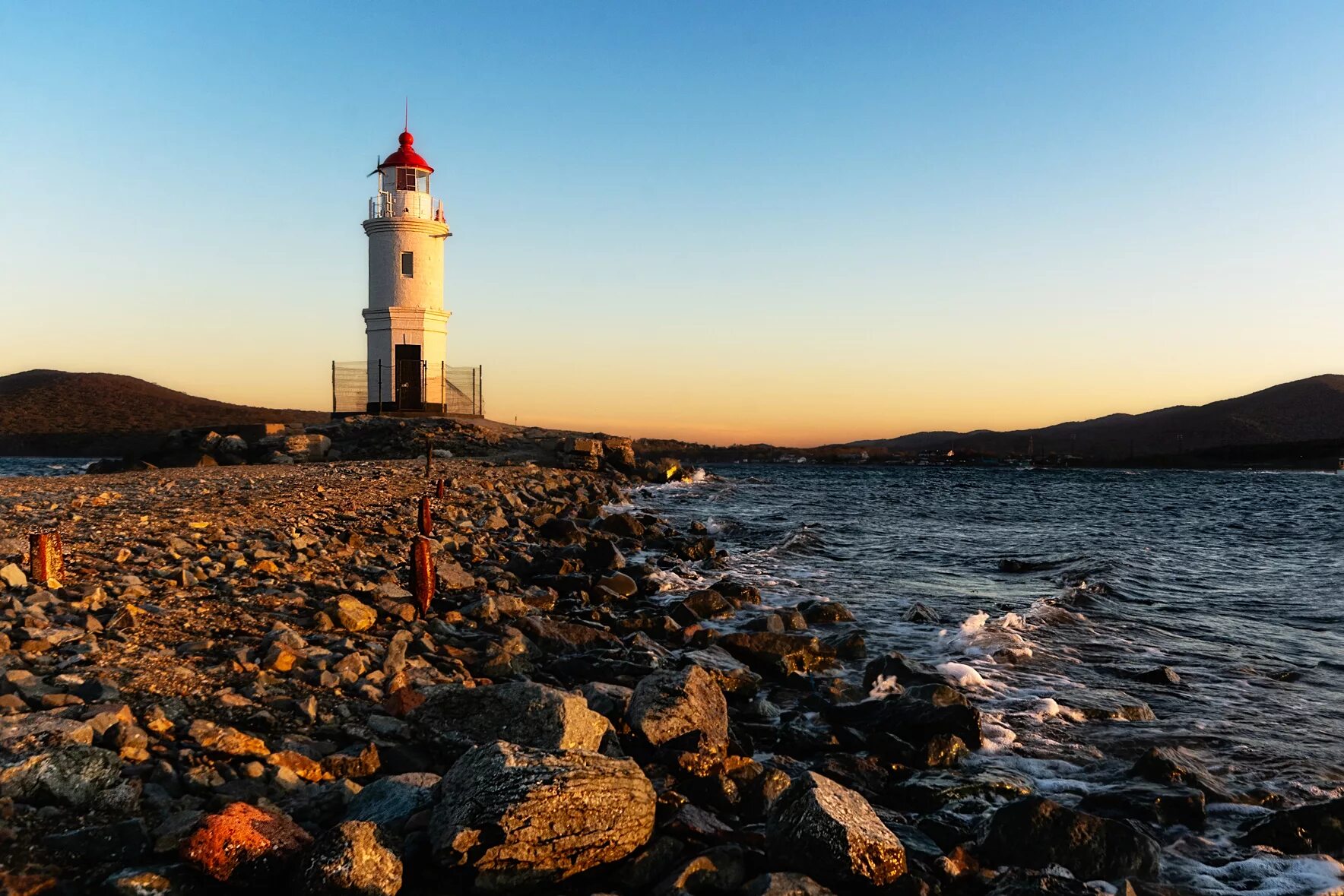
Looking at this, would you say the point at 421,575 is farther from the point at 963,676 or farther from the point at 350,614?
the point at 963,676

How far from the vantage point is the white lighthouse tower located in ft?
104

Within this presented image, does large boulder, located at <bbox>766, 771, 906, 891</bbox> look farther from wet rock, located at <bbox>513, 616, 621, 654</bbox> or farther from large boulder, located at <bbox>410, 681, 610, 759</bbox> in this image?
wet rock, located at <bbox>513, 616, 621, 654</bbox>

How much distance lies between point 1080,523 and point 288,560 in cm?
2689

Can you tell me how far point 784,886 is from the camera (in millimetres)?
3848

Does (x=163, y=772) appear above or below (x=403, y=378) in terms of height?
below

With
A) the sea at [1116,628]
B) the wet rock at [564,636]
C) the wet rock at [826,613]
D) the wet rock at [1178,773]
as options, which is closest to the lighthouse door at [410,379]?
the sea at [1116,628]

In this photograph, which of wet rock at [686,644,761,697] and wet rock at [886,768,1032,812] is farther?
wet rock at [686,644,761,697]

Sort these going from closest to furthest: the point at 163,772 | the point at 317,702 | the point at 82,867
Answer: the point at 82,867, the point at 163,772, the point at 317,702

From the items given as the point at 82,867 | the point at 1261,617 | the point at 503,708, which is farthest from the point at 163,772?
the point at 1261,617

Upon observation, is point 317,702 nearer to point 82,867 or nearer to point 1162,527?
point 82,867

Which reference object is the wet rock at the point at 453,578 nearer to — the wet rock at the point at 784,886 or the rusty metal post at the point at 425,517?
the rusty metal post at the point at 425,517

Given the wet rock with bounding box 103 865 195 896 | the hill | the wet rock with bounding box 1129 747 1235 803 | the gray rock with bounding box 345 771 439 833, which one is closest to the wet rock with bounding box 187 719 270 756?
the gray rock with bounding box 345 771 439 833

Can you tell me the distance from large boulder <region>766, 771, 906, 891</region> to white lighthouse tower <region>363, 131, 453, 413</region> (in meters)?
30.1

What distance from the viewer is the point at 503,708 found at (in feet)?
17.2
